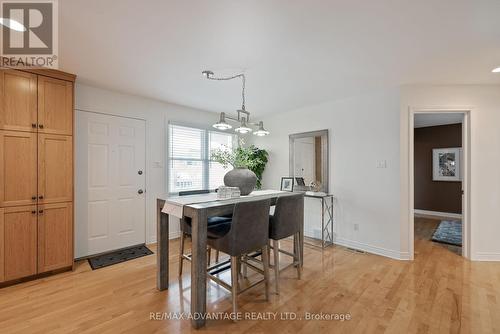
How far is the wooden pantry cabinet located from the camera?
2455mm

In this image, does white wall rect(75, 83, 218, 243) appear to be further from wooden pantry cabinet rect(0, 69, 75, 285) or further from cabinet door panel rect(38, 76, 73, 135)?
wooden pantry cabinet rect(0, 69, 75, 285)

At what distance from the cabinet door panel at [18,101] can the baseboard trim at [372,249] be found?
4.50m

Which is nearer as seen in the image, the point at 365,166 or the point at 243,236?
the point at 243,236

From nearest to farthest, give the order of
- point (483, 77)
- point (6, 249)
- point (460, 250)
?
point (6, 249), point (483, 77), point (460, 250)

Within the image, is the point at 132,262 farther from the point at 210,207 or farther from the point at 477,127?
the point at 477,127

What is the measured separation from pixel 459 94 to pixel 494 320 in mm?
2763

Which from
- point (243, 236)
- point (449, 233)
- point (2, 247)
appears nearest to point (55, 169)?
point (2, 247)

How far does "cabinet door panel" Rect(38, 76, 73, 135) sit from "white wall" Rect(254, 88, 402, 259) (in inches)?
144

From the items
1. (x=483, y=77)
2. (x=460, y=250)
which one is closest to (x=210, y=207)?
(x=483, y=77)

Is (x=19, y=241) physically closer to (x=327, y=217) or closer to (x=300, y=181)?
(x=300, y=181)

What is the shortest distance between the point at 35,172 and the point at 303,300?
3.22 m

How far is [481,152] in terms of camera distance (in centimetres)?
318

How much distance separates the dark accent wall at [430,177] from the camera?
18.7ft

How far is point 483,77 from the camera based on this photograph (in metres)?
2.91
